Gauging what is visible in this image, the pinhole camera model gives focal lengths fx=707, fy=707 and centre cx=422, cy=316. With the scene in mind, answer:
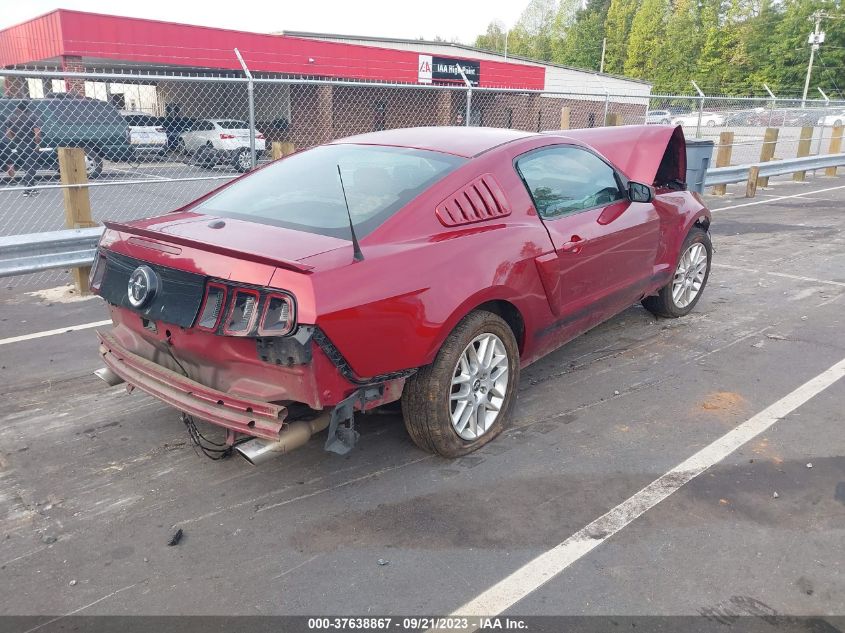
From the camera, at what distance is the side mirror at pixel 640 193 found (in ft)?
15.7

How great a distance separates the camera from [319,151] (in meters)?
4.37

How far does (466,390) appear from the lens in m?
3.55

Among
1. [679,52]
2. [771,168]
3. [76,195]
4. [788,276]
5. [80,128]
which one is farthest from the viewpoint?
[679,52]

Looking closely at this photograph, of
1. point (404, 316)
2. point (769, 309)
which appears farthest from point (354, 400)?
point (769, 309)

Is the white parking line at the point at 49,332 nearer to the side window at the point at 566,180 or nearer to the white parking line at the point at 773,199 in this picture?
the side window at the point at 566,180

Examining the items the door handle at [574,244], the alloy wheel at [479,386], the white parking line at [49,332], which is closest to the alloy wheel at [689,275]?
the door handle at [574,244]

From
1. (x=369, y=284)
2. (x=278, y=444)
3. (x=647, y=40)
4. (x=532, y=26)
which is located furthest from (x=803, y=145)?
(x=532, y=26)

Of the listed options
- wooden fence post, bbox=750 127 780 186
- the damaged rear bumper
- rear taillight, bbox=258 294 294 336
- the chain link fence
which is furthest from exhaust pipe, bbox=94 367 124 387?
wooden fence post, bbox=750 127 780 186

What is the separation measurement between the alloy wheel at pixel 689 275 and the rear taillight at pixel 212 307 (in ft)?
12.9

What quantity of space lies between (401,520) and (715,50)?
70112mm

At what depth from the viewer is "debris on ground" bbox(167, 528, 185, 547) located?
294cm

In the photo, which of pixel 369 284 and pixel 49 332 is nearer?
pixel 369 284

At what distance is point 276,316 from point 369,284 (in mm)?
421

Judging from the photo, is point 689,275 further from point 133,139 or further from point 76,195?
point 133,139
